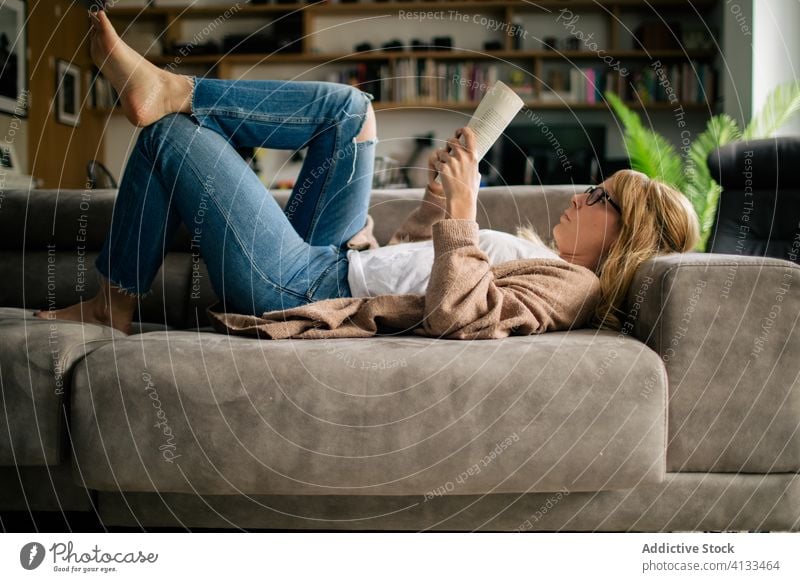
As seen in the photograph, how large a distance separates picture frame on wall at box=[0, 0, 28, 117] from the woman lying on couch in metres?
3.77

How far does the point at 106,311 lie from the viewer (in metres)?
1.58

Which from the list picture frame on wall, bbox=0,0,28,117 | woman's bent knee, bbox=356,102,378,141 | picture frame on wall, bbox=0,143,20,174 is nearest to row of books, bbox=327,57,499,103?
picture frame on wall, bbox=0,0,28,117

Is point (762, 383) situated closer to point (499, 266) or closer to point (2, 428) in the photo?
point (499, 266)

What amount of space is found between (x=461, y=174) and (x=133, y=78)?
0.66m

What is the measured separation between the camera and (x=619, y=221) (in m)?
1.61

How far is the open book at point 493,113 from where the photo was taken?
1.30 meters

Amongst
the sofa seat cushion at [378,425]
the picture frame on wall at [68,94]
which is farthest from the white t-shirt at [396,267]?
the picture frame on wall at [68,94]

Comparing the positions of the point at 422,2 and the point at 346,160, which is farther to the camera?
the point at 422,2

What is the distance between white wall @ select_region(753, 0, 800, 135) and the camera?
3945 millimetres

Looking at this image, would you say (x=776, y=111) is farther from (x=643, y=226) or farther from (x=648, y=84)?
(x=643, y=226)
